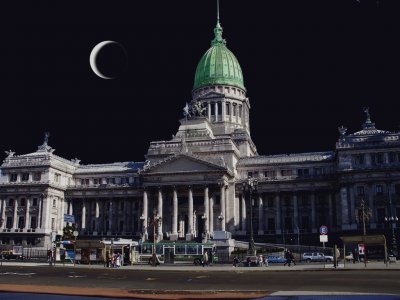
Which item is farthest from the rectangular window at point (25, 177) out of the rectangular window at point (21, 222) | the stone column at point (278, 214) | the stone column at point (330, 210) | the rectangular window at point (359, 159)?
the rectangular window at point (359, 159)

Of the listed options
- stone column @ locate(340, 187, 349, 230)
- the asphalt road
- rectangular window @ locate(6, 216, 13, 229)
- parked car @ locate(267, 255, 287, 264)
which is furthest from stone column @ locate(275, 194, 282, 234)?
rectangular window @ locate(6, 216, 13, 229)

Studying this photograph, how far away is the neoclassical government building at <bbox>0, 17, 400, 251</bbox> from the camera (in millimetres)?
82375

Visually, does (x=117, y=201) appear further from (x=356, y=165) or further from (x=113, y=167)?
(x=356, y=165)

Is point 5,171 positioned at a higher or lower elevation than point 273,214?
higher

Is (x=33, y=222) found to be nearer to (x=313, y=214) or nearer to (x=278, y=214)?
(x=278, y=214)

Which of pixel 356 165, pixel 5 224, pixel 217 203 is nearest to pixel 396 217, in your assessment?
pixel 356 165

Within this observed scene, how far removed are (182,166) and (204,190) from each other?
654 centimetres

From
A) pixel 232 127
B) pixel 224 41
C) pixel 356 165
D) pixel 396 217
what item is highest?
pixel 224 41

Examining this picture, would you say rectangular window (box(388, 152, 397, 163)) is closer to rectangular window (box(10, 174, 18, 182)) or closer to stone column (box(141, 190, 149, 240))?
stone column (box(141, 190, 149, 240))

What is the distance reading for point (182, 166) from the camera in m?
87.9

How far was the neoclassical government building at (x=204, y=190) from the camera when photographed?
8238 cm

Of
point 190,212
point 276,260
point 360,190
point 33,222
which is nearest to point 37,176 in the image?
point 33,222

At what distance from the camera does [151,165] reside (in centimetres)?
8912

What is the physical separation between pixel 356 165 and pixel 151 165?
4021 centimetres
